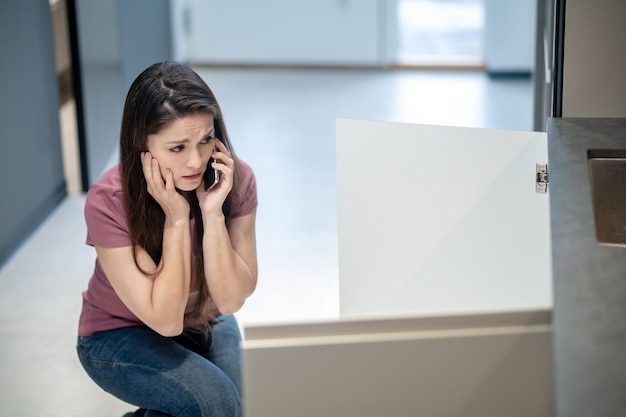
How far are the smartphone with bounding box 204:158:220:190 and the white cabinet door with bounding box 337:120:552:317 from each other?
25 centimetres

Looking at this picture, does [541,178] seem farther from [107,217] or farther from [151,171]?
[107,217]

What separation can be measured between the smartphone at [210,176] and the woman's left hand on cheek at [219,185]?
0.03 feet

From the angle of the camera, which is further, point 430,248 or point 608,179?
point 430,248

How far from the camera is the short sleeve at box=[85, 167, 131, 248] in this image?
196cm

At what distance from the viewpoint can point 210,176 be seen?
2.05 metres

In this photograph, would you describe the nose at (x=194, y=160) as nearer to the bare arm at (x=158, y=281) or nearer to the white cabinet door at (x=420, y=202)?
the bare arm at (x=158, y=281)

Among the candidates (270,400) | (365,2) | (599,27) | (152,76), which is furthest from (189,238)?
(365,2)

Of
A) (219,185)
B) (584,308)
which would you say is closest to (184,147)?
(219,185)

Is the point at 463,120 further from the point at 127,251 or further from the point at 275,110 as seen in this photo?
the point at 127,251

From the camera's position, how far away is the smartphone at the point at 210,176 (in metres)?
2.03

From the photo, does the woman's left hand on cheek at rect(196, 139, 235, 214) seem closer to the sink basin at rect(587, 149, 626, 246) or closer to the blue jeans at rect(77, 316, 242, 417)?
the blue jeans at rect(77, 316, 242, 417)

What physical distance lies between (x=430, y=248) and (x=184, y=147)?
1.67 feet

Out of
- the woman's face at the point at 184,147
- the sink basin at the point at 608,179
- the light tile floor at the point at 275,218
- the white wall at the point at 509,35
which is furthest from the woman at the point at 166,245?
the white wall at the point at 509,35

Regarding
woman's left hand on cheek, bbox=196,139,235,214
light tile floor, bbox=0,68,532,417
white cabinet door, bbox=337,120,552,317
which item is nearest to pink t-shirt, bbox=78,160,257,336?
woman's left hand on cheek, bbox=196,139,235,214
